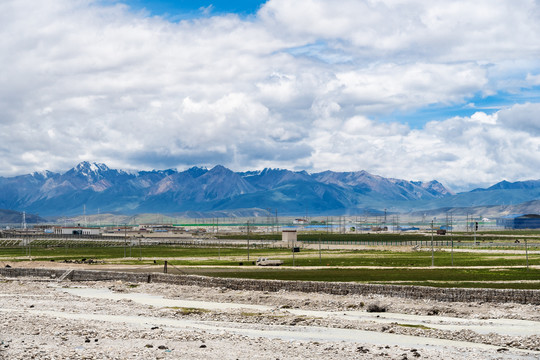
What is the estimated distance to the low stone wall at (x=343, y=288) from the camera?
166ft

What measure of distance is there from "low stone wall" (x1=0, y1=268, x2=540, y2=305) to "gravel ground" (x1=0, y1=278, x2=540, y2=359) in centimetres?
138

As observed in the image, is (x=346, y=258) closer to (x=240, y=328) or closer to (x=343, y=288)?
(x=343, y=288)

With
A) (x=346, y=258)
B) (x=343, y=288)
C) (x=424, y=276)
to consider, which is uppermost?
(x=343, y=288)

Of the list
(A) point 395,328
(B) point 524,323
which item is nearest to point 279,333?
(A) point 395,328

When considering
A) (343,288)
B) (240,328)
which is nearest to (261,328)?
(240,328)

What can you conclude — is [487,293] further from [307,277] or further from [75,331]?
[75,331]

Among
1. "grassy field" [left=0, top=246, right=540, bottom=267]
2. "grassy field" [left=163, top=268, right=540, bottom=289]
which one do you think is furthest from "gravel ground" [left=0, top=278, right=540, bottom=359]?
"grassy field" [left=0, top=246, right=540, bottom=267]

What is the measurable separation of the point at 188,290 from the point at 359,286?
1695 cm

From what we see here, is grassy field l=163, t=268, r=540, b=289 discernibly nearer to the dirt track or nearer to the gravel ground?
the dirt track

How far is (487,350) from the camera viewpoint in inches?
1425

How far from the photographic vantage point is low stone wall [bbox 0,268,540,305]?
50.6 metres

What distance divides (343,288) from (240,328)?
52.4 ft

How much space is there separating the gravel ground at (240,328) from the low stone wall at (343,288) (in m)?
1.38

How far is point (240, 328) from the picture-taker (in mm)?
44188
